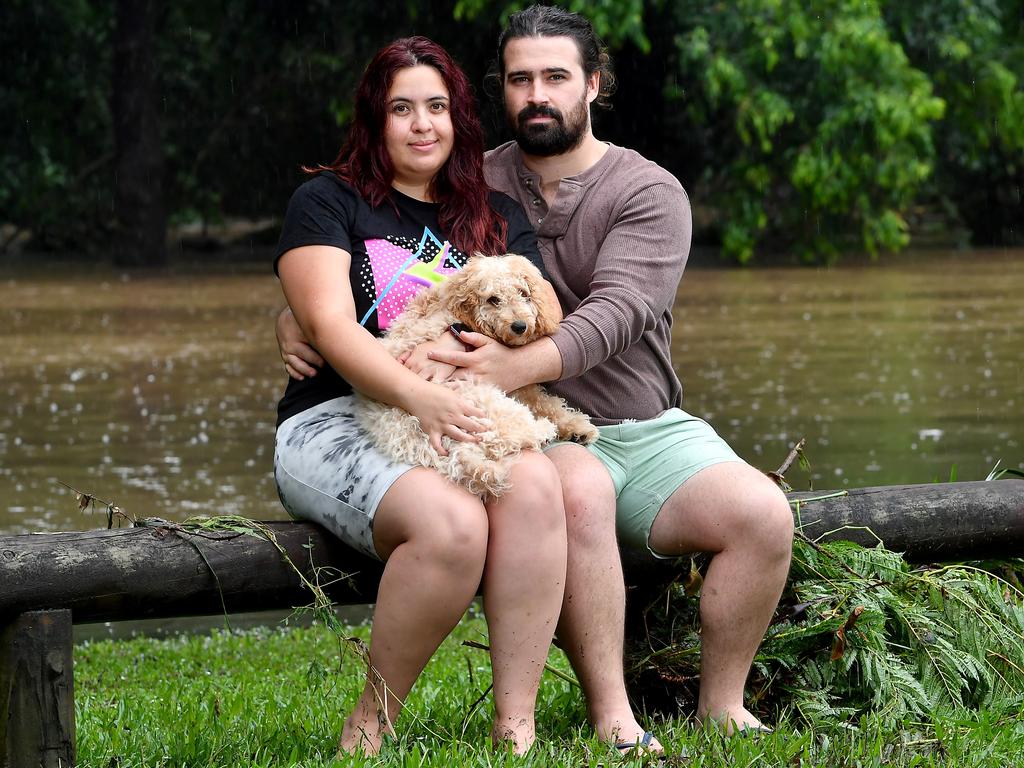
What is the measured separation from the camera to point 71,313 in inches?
755

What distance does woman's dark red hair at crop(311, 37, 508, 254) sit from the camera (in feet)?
13.6

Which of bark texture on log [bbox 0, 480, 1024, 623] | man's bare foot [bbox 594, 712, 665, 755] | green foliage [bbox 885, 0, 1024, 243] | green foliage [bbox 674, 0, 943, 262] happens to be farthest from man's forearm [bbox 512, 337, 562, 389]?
green foliage [bbox 885, 0, 1024, 243]

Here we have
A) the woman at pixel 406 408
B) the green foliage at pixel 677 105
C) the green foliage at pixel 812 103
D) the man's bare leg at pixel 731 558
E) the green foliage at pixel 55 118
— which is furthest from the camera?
the green foliage at pixel 55 118

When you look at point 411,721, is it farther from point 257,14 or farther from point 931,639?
point 257,14

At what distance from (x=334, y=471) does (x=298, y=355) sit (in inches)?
19.6

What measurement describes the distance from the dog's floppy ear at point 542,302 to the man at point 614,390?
0.04m

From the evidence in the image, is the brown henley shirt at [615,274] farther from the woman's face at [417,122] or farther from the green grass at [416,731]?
the green grass at [416,731]

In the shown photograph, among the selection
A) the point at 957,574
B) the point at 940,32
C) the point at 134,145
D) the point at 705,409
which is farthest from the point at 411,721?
the point at 134,145

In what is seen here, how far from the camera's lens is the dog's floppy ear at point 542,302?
3.89 m

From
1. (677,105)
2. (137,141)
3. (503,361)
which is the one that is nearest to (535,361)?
(503,361)

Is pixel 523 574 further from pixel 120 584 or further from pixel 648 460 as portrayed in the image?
pixel 120 584

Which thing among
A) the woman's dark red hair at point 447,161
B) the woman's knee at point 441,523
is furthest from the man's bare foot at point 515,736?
the woman's dark red hair at point 447,161

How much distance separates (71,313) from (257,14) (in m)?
11.1

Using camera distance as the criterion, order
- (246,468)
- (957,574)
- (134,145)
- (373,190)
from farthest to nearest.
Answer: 1. (134,145)
2. (246,468)
3. (957,574)
4. (373,190)
